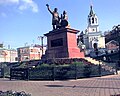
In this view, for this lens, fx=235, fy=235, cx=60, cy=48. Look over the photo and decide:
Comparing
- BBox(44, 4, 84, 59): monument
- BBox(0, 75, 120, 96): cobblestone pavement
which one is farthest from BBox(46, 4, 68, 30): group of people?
BBox(0, 75, 120, 96): cobblestone pavement

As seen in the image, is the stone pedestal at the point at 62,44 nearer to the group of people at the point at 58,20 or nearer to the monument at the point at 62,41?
the monument at the point at 62,41

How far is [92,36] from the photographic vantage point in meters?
108

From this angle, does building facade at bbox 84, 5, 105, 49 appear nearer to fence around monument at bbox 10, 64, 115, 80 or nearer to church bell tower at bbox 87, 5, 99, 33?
church bell tower at bbox 87, 5, 99, 33

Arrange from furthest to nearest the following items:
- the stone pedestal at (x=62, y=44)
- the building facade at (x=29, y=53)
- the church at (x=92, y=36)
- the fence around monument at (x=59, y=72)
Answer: the building facade at (x=29, y=53) < the church at (x=92, y=36) < the stone pedestal at (x=62, y=44) < the fence around monument at (x=59, y=72)

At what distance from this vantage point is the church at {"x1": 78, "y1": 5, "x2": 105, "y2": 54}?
342 feet

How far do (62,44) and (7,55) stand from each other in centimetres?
8680

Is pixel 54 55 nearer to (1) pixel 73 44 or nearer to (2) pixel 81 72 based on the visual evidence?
(1) pixel 73 44

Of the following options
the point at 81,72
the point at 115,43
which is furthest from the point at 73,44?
the point at 115,43

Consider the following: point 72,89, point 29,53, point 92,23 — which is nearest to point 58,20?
point 72,89

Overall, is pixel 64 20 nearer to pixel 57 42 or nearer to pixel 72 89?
pixel 57 42

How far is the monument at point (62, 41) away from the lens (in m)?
25.0

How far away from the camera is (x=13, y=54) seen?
11562cm

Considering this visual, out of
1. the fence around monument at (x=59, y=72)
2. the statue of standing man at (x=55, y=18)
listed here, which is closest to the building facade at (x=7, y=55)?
the statue of standing man at (x=55, y=18)

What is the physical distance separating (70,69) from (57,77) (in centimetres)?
119
